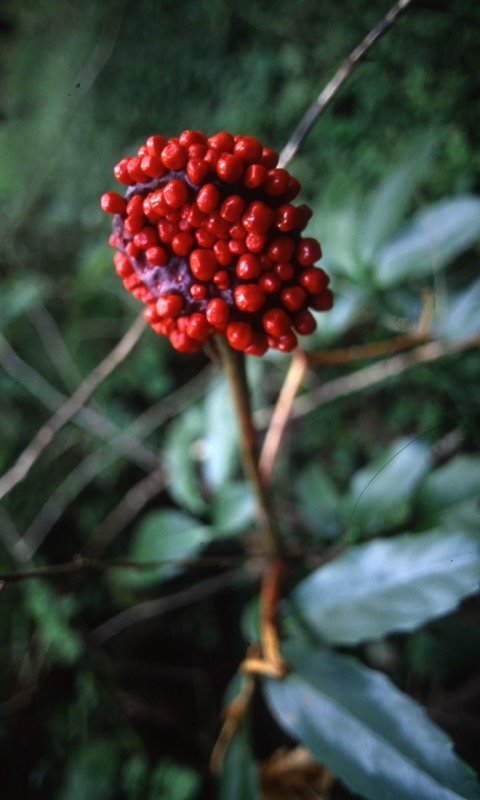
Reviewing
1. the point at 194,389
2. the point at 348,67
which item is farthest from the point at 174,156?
the point at 194,389

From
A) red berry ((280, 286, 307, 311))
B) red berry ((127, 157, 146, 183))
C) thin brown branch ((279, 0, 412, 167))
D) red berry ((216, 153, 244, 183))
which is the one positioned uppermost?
thin brown branch ((279, 0, 412, 167))

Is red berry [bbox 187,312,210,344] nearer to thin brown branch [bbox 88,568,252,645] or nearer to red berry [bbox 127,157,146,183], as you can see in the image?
red berry [bbox 127,157,146,183]

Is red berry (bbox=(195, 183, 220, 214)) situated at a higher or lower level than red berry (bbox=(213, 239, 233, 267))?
higher

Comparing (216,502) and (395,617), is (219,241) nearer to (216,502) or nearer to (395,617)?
(395,617)

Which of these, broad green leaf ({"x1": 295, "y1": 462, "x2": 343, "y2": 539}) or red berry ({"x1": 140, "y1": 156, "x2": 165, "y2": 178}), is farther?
broad green leaf ({"x1": 295, "y1": 462, "x2": 343, "y2": 539})

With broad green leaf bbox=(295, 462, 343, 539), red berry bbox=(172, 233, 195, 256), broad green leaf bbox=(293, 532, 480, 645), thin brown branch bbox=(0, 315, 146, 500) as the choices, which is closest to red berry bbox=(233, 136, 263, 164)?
red berry bbox=(172, 233, 195, 256)

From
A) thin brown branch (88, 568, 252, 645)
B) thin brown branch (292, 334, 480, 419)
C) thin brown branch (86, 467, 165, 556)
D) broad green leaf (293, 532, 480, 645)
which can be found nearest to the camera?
broad green leaf (293, 532, 480, 645)

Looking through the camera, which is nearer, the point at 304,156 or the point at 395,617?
the point at 395,617

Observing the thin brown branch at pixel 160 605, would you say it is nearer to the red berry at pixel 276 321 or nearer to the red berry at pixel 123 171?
the red berry at pixel 276 321

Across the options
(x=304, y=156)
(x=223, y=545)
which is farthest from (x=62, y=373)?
(x=304, y=156)
